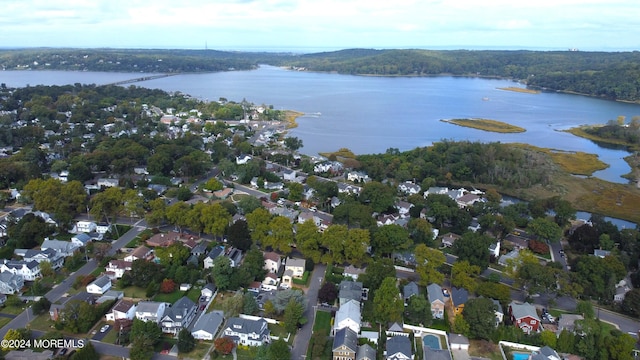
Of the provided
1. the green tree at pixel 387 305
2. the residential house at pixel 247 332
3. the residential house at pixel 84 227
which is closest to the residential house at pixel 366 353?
the green tree at pixel 387 305

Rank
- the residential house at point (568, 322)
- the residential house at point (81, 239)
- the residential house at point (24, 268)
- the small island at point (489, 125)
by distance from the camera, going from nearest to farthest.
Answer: the residential house at point (568, 322)
the residential house at point (24, 268)
the residential house at point (81, 239)
the small island at point (489, 125)

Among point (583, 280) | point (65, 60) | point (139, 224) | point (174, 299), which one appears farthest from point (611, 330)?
point (65, 60)

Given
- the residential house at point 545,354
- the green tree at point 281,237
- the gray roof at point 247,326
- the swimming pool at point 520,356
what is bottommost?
the swimming pool at point 520,356

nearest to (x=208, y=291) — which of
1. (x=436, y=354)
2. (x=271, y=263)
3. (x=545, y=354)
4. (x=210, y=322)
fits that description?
(x=210, y=322)

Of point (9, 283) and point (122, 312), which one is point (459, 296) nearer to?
point (122, 312)

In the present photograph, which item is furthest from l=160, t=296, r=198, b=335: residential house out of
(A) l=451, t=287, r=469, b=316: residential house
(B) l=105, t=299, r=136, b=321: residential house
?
(A) l=451, t=287, r=469, b=316: residential house

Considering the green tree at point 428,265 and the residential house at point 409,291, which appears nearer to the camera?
the residential house at point 409,291

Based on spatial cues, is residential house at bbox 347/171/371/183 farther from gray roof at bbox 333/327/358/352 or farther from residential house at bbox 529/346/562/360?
residential house at bbox 529/346/562/360

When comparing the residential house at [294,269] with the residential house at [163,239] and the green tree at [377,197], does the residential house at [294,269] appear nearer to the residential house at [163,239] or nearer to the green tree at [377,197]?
the residential house at [163,239]
